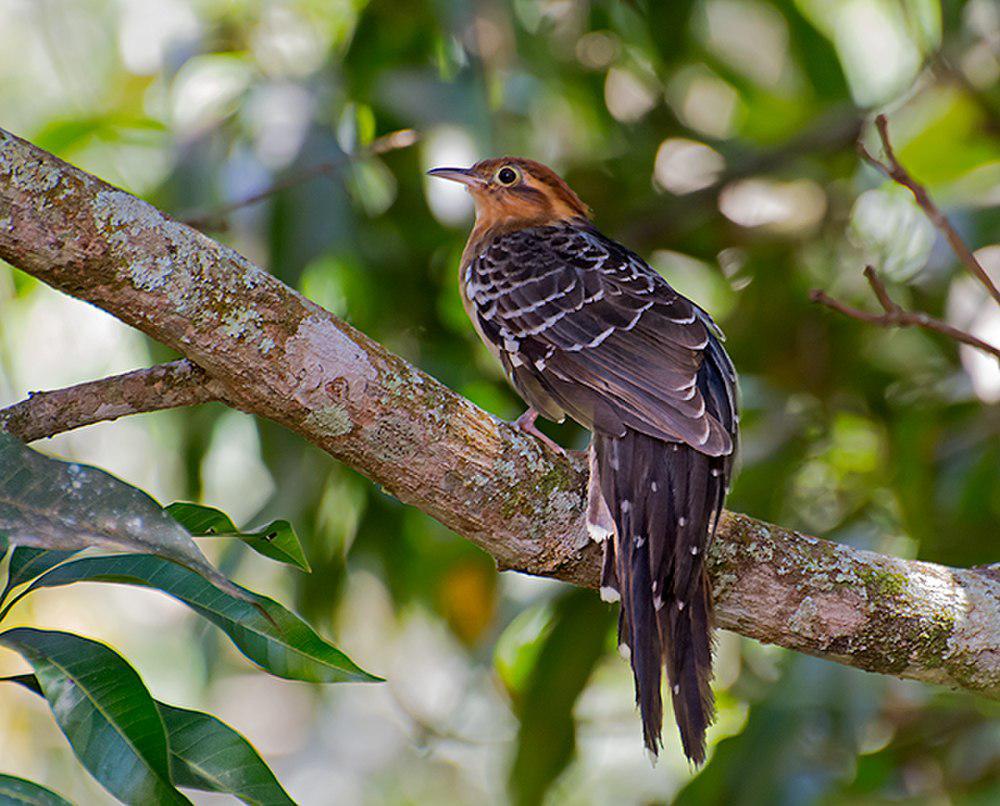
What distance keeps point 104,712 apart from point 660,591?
1.46m

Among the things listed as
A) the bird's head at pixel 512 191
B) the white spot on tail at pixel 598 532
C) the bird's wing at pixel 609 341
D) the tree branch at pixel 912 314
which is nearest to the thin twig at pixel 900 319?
the tree branch at pixel 912 314

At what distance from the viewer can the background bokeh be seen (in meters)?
4.78

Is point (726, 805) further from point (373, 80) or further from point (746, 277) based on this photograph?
point (373, 80)

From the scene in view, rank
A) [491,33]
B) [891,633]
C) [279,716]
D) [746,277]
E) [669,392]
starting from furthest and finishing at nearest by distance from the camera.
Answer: [279,716] < [746,277] < [491,33] < [669,392] < [891,633]

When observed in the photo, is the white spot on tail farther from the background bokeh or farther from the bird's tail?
the background bokeh

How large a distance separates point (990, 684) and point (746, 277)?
3175 millimetres

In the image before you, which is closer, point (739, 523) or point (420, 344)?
point (739, 523)

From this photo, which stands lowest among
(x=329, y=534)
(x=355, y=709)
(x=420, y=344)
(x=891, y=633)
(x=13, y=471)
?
(x=355, y=709)

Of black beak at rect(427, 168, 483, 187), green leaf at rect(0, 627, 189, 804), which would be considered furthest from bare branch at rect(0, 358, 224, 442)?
black beak at rect(427, 168, 483, 187)

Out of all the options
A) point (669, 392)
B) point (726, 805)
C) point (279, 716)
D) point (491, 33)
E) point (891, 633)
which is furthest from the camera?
point (279, 716)

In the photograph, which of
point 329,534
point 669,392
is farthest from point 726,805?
point 329,534

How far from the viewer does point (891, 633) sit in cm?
311

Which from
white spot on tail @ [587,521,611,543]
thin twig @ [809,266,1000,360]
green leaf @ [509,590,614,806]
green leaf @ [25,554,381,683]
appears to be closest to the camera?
green leaf @ [25,554,381,683]

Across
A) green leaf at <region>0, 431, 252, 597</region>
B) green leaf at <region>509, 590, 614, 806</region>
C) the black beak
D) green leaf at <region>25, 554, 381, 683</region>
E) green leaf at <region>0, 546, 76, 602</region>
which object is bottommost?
green leaf at <region>509, 590, 614, 806</region>
